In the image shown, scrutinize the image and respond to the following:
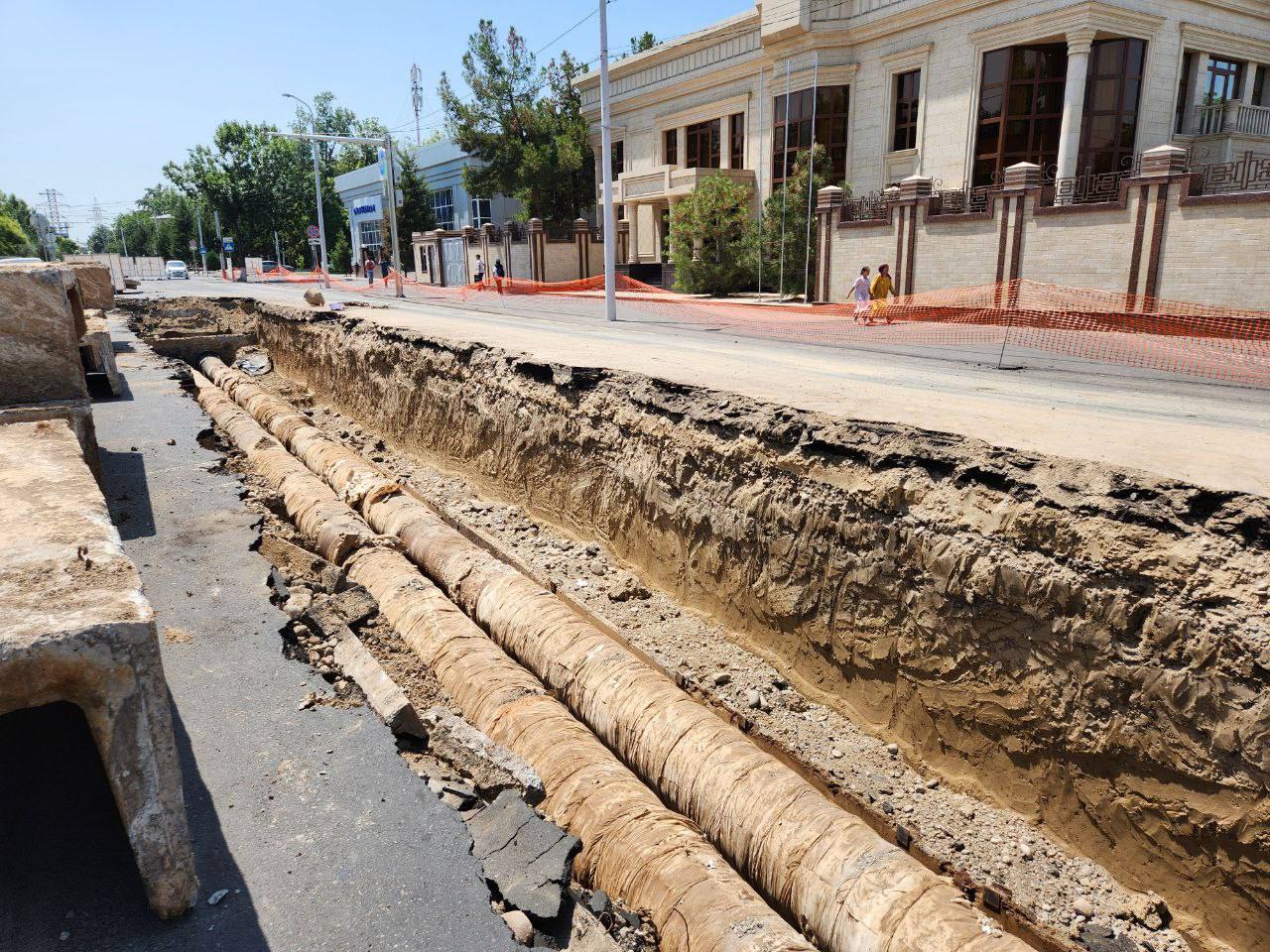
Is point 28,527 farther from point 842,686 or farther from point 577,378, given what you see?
point 577,378

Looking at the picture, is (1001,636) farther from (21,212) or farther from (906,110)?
(21,212)

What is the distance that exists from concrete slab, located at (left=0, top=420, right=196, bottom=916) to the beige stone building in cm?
2268

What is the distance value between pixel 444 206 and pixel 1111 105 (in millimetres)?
43171

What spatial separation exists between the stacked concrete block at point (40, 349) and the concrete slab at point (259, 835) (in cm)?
199

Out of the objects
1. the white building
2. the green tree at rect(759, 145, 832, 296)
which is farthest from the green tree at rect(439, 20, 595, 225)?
the green tree at rect(759, 145, 832, 296)

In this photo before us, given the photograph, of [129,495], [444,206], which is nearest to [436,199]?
[444,206]

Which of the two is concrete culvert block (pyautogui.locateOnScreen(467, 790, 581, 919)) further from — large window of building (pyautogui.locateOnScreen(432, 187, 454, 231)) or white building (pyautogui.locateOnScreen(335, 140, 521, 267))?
large window of building (pyautogui.locateOnScreen(432, 187, 454, 231))

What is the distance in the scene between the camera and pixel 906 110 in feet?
88.7

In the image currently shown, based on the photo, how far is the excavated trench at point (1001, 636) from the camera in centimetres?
379

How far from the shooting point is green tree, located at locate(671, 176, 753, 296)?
28.3 metres

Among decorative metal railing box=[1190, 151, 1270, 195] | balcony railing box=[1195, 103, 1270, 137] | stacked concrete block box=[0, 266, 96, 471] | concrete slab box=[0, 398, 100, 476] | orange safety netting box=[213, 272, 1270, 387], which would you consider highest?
balcony railing box=[1195, 103, 1270, 137]

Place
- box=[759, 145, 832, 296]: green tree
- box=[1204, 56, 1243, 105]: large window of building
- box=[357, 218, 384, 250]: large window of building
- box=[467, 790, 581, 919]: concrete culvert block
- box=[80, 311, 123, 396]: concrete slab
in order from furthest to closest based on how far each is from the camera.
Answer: box=[357, 218, 384, 250]: large window of building → box=[759, 145, 832, 296]: green tree → box=[1204, 56, 1243, 105]: large window of building → box=[80, 311, 123, 396]: concrete slab → box=[467, 790, 581, 919]: concrete culvert block

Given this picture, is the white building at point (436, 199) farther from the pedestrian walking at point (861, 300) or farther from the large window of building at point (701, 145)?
the pedestrian walking at point (861, 300)

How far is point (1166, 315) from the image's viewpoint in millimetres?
17594
